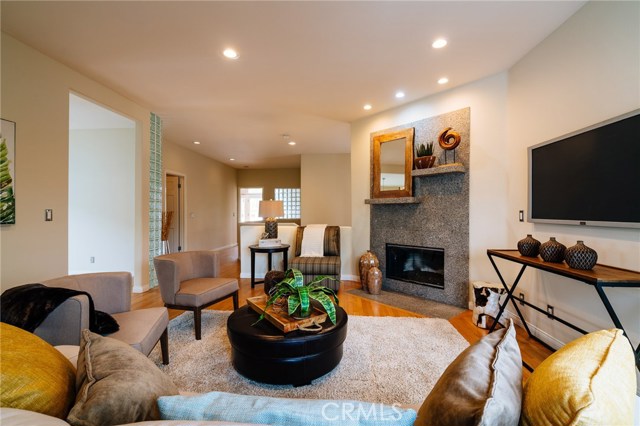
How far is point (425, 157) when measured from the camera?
3.43m

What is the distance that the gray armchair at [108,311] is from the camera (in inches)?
58.7

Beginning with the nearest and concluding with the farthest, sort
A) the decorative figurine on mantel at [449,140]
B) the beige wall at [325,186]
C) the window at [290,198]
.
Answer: the decorative figurine on mantel at [449,140]
the beige wall at [325,186]
the window at [290,198]

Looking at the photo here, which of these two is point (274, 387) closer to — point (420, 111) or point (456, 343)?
point (456, 343)

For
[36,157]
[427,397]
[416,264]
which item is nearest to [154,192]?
[36,157]

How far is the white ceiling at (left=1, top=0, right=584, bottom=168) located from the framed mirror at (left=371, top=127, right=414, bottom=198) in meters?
0.50

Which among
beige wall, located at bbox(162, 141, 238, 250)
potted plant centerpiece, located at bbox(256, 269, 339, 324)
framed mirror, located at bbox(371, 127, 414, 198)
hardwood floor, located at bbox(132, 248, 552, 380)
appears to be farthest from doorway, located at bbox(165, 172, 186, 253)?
potted plant centerpiece, located at bbox(256, 269, 339, 324)

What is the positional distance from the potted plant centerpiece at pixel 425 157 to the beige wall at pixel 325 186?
11.5 feet

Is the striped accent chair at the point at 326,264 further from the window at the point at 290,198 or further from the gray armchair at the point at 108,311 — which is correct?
the window at the point at 290,198

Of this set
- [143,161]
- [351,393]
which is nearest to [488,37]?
[351,393]

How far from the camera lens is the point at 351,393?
5.54 feet

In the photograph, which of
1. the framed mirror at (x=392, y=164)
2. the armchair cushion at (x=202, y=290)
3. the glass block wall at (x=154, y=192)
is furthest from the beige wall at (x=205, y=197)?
the framed mirror at (x=392, y=164)

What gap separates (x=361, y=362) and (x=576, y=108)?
2602 millimetres

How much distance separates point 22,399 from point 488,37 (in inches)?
135

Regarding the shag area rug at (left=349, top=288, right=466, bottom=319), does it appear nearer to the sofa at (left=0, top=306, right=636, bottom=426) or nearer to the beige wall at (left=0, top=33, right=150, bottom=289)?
the sofa at (left=0, top=306, right=636, bottom=426)
